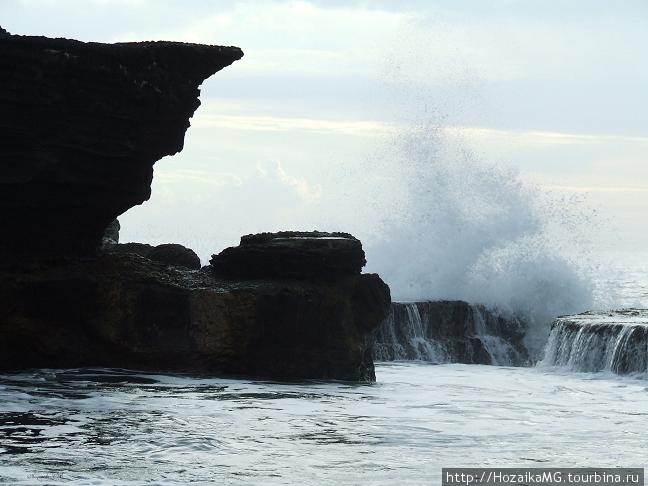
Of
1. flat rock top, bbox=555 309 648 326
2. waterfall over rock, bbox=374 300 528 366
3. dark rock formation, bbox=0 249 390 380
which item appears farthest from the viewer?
waterfall over rock, bbox=374 300 528 366

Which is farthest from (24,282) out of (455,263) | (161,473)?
(455,263)

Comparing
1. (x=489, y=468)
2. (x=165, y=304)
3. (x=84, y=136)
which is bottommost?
(x=489, y=468)

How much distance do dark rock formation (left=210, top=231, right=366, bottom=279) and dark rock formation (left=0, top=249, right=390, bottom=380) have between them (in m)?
0.20

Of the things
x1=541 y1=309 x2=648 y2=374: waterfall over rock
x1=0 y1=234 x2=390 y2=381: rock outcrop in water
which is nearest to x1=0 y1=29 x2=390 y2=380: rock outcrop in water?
x1=0 y1=234 x2=390 y2=381: rock outcrop in water

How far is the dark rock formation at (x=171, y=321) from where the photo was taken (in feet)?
46.6

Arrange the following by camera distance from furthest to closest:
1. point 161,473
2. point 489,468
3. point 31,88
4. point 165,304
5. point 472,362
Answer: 1. point 472,362
2. point 165,304
3. point 31,88
4. point 489,468
5. point 161,473

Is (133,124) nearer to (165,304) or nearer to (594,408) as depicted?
(165,304)

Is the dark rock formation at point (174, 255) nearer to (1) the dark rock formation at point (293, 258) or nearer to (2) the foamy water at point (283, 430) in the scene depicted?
(1) the dark rock formation at point (293, 258)

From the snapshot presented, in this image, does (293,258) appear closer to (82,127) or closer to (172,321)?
(172,321)

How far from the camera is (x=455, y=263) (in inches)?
1153

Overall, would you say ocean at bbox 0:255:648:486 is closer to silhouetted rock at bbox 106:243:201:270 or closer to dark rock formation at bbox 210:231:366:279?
dark rock formation at bbox 210:231:366:279

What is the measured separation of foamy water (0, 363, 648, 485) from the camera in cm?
847

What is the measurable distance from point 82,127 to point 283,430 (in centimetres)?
542

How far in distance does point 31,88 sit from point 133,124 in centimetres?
136
